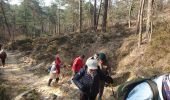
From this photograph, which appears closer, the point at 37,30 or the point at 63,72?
the point at 63,72

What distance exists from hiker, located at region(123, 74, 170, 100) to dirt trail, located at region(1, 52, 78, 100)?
31.9 ft

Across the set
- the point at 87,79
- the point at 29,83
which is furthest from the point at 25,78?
the point at 87,79

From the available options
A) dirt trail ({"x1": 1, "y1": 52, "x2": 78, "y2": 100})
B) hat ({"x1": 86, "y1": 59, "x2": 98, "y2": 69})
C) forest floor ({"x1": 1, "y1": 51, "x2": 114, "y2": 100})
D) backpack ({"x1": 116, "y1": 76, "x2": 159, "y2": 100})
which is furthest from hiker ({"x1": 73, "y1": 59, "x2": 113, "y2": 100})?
dirt trail ({"x1": 1, "y1": 52, "x2": 78, "y2": 100})

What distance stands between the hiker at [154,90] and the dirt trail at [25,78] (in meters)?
9.72

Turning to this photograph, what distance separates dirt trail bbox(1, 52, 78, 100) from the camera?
44.4 ft

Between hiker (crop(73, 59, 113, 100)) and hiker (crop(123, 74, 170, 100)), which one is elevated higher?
hiker (crop(123, 74, 170, 100))

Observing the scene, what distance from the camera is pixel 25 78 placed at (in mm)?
17500

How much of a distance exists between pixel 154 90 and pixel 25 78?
50.5ft

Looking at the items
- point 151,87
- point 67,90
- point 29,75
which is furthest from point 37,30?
point 151,87

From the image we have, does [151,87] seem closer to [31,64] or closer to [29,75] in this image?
[29,75]

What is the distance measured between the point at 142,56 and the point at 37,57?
29.0ft

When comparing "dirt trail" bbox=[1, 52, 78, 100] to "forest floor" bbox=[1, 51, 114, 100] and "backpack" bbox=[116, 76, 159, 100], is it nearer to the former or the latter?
"forest floor" bbox=[1, 51, 114, 100]

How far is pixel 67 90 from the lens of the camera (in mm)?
13086

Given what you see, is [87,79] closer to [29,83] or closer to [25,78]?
[29,83]
